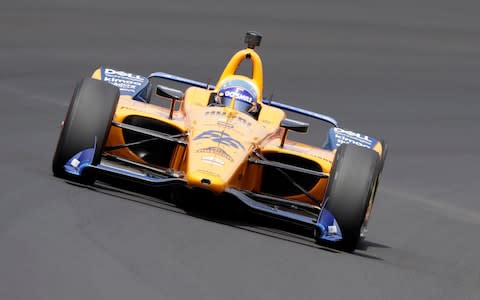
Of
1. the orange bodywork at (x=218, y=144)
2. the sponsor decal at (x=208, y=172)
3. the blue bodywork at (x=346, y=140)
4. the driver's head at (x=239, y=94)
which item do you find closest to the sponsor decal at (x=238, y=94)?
the driver's head at (x=239, y=94)

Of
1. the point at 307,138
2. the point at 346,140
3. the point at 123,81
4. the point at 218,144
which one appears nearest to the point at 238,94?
the point at 346,140

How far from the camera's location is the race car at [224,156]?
11.7 m

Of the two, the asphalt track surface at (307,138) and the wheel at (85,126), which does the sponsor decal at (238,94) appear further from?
the asphalt track surface at (307,138)

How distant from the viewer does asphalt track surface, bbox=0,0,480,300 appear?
31.0 feet

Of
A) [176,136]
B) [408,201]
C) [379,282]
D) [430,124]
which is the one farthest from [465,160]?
[379,282]

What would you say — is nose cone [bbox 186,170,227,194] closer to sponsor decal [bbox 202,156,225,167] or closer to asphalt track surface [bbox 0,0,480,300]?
sponsor decal [bbox 202,156,225,167]

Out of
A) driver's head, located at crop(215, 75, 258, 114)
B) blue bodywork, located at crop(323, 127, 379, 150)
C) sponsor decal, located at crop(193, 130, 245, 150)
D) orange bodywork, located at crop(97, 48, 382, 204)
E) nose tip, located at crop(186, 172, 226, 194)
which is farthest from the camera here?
blue bodywork, located at crop(323, 127, 379, 150)

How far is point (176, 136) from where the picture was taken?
12414 millimetres

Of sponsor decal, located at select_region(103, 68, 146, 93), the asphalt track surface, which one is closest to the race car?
the asphalt track surface

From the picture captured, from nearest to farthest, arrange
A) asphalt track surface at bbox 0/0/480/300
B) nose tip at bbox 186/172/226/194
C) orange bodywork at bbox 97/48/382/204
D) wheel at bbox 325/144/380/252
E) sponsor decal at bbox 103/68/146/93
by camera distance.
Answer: asphalt track surface at bbox 0/0/480/300, nose tip at bbox 186/172/226/194, orange bodywork at bbox 97/48/382/204, wheel at bbox 325/144/380/252, sponsor decal at bbox 103/68/146/93

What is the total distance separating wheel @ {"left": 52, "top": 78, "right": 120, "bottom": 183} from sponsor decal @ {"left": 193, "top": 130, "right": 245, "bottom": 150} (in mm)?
898

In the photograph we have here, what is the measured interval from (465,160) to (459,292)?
9656 mm

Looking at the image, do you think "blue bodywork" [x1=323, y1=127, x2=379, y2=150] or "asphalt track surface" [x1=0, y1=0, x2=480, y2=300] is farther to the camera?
"blue bodywork" [x1=323, y1=127, x2=379, y2=150]

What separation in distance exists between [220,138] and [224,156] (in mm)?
372
